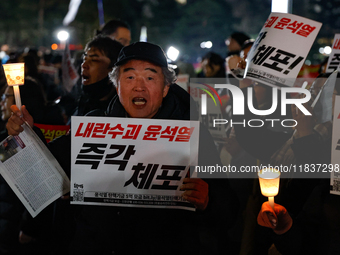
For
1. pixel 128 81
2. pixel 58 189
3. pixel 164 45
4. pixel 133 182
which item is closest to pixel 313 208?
pixel 133 182

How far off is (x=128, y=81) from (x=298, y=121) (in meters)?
1.27

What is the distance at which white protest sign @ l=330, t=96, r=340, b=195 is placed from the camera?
8.09 ft

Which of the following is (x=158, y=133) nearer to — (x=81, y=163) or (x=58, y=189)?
(x=81, y=163)

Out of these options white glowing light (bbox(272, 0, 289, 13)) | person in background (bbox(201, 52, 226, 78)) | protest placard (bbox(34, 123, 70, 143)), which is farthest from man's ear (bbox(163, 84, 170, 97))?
person in background (bbox(201, 52, 226, 78))

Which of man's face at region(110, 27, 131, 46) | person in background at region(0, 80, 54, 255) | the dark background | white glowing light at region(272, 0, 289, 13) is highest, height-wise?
the dark background

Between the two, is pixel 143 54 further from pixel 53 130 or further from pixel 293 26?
pixel 53 130

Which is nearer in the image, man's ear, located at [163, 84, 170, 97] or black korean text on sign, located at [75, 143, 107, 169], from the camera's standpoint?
black korean text on sign, located at [75, 143, 107, 169]

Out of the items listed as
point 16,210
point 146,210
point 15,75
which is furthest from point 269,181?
point 16,210

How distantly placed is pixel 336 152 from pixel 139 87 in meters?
1.30

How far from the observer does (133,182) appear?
250 centimetres

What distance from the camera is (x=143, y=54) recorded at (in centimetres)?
251

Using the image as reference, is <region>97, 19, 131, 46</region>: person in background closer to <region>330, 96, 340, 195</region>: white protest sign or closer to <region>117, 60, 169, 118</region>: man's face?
<region>117, 60, 169, 118</region>: man's face

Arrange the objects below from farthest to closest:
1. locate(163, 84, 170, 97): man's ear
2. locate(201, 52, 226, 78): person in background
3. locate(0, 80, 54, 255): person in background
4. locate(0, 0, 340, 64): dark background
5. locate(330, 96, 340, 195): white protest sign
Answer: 1. locate(0, 0, 340, 64): dark background
2. locate(201, 52, 226, 78): person in background
3. locate(0, 80, 54, 255): person in background
4. locate(163, 84, 170, 97): man's ear
5. locate(330, 96, 340, 195): white protest sign

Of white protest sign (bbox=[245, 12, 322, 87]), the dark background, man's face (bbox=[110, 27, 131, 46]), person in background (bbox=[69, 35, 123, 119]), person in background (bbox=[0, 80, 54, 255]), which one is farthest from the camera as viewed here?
the dark background
